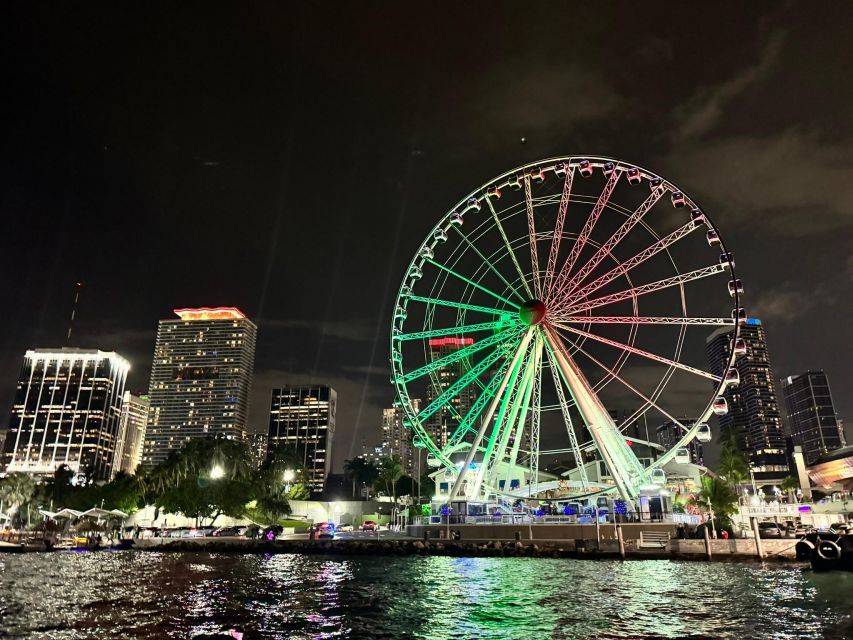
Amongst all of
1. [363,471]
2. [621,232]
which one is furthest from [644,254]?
[363,471]

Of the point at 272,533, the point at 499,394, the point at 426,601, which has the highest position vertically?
the point at 499,394

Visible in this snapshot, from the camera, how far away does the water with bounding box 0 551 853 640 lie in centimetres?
1934

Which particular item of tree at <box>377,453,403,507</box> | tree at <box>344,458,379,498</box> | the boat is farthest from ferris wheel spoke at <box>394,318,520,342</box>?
tree at <box>344,458,379,498</box>

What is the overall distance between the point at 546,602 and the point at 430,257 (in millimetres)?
31569

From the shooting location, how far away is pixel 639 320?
143 ft

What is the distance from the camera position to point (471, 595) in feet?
88.3

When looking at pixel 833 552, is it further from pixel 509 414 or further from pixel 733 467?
pixel 733 467

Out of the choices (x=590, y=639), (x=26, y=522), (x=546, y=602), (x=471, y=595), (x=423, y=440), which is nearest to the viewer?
(x=590, y=639)

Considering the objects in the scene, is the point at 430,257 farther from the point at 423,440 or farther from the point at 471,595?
the point at 471,595

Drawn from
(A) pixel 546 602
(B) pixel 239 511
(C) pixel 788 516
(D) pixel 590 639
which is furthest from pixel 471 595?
(B) pixel 239 511

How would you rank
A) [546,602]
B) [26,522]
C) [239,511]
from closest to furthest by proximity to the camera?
1. [546,602]
2. [239,511]
3. [26,522]

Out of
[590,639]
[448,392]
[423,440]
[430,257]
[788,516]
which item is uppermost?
[430,257]

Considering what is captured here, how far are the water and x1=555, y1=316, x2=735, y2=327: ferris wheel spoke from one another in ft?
53.1

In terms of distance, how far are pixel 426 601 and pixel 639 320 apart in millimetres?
26847
